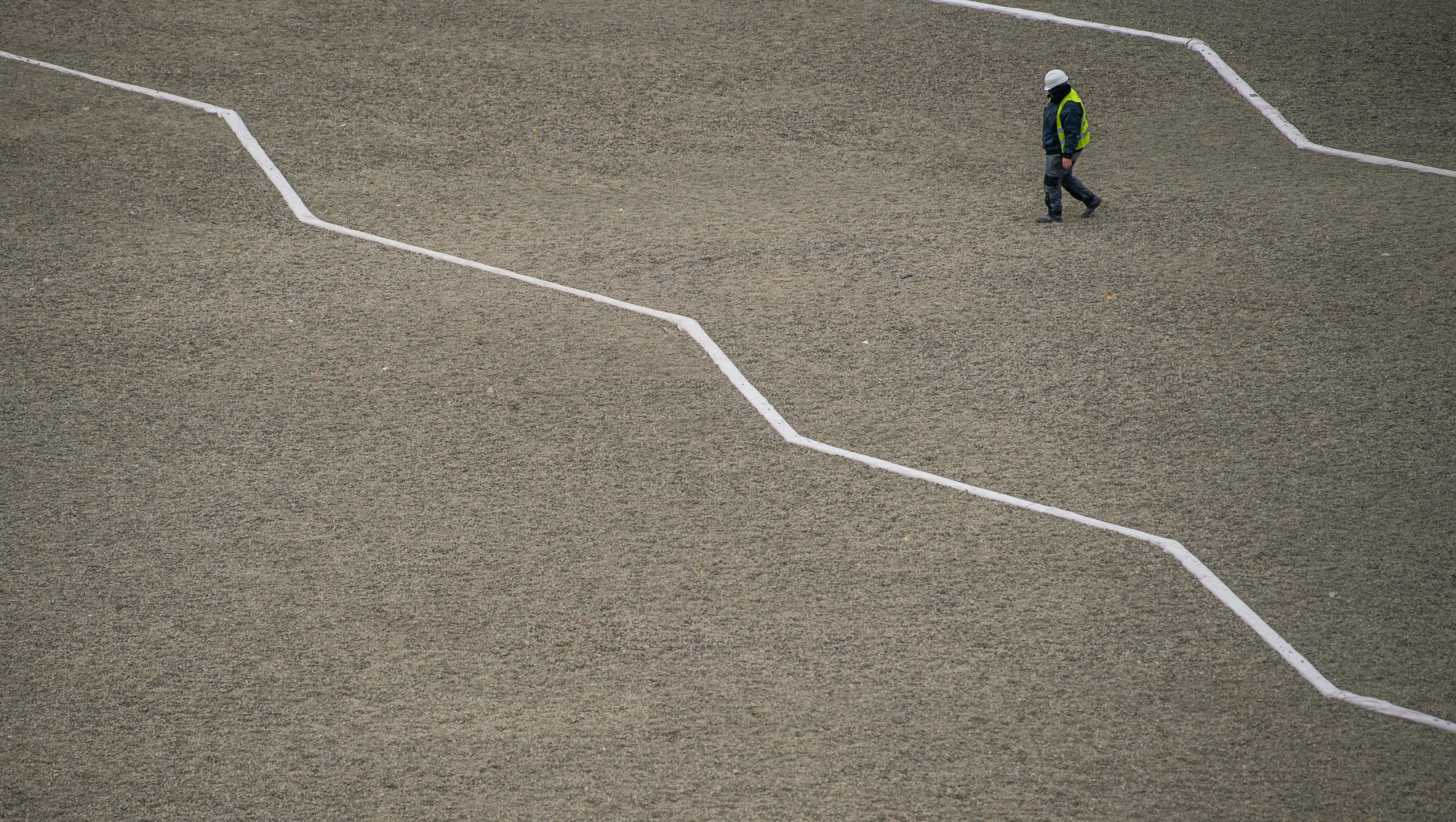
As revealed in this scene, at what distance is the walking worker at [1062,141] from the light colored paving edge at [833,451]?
3.95m

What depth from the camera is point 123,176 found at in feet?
36.2

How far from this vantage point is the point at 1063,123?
9.89 meters

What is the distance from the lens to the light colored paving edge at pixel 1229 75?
435 inches

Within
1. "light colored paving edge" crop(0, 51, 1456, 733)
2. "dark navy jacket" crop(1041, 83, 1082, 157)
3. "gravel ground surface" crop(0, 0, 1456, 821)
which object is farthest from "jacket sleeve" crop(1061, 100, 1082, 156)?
"light colored paving edge" crop(0, 51, 1456, 733)

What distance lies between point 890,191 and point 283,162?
6625mm

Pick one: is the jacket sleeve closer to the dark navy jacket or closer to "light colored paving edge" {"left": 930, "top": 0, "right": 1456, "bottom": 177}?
the dark navy jacket

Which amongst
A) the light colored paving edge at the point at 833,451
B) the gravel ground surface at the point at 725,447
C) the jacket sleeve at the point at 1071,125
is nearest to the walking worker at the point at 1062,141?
the jacket sleeve at the point at 1071,125

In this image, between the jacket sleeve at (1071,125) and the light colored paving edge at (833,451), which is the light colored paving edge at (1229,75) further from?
the light colored paving edge at (833,451)

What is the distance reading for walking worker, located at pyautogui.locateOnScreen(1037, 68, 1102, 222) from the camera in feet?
32.3

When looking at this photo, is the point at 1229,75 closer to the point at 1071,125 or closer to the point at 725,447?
the point at 1071,125

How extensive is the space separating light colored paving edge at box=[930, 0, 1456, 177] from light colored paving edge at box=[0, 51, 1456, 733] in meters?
7.17

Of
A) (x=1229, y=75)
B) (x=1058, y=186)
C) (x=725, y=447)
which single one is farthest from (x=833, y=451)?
(x=1229, y=75)

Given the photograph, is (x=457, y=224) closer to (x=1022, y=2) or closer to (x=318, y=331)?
(x=318, y=331)

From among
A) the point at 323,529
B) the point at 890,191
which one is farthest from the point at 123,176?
the point at 890,191
